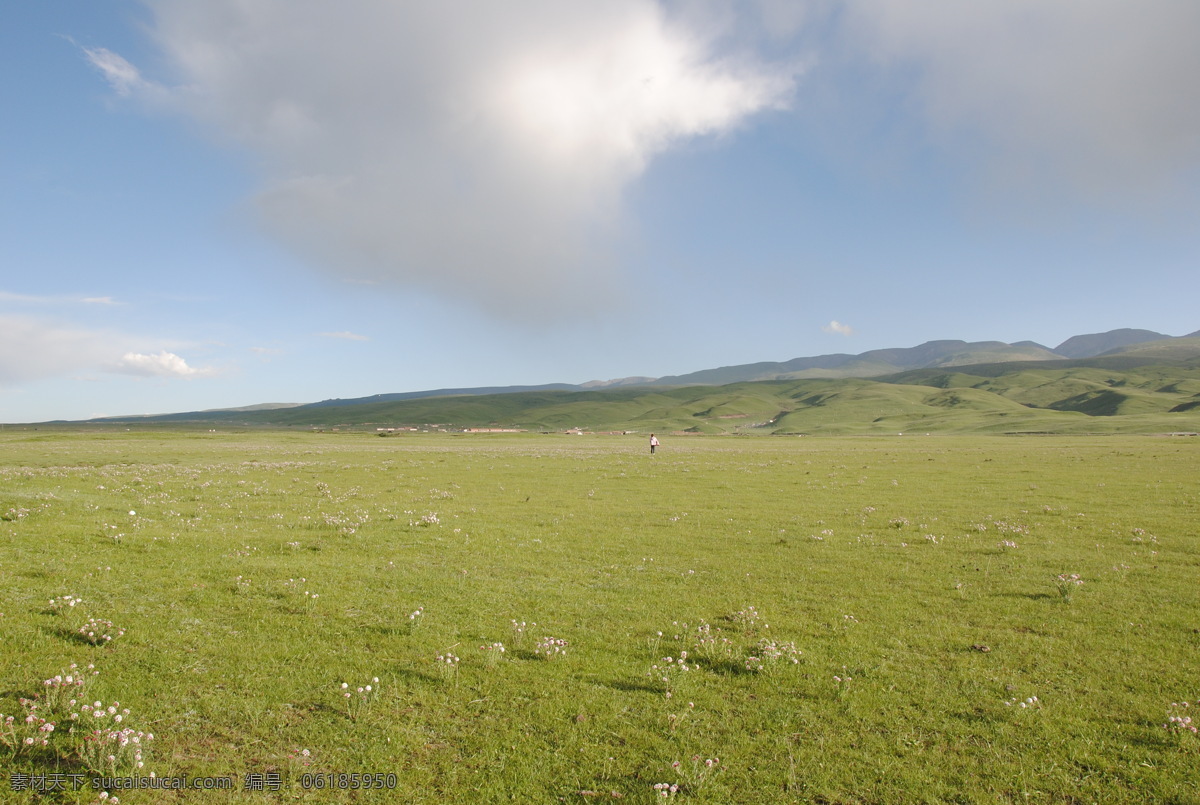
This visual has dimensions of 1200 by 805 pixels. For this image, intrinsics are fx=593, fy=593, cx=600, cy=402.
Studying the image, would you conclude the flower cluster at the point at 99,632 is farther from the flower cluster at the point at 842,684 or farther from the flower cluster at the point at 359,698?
the flower cluster at the point at 842,684

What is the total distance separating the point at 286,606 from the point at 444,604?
330cm

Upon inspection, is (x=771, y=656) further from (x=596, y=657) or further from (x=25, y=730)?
(x=25, y=730)

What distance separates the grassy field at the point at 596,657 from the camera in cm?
729

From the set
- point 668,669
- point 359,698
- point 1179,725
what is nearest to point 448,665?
point 359,698

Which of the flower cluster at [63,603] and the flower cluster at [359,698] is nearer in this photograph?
the flower cluster at [359,698]

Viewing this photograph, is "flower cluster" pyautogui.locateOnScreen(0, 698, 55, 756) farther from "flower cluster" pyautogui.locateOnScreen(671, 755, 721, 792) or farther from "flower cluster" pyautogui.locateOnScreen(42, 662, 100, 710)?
"flower cluster" pyautogui.locateOnScreen(671, 755, 721, 792)

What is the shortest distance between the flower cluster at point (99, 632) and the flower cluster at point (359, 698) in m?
4.82

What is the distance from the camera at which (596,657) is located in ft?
35.1

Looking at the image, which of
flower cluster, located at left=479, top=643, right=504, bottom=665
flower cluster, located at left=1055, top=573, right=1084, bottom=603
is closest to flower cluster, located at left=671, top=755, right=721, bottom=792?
flower cluster, located at left=479, top=643, right=504, bottom=665

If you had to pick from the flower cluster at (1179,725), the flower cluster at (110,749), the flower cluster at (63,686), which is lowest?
the flower cluster at (1179,725)

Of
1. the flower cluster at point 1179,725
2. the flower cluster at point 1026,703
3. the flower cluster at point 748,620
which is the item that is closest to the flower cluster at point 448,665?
the flower cluster at point 748,620

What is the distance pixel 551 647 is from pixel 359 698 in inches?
137

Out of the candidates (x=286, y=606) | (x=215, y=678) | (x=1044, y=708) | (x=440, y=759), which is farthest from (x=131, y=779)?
(x=1044, y=708)

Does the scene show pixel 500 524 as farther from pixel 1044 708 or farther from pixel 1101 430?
pixel 1101 430
